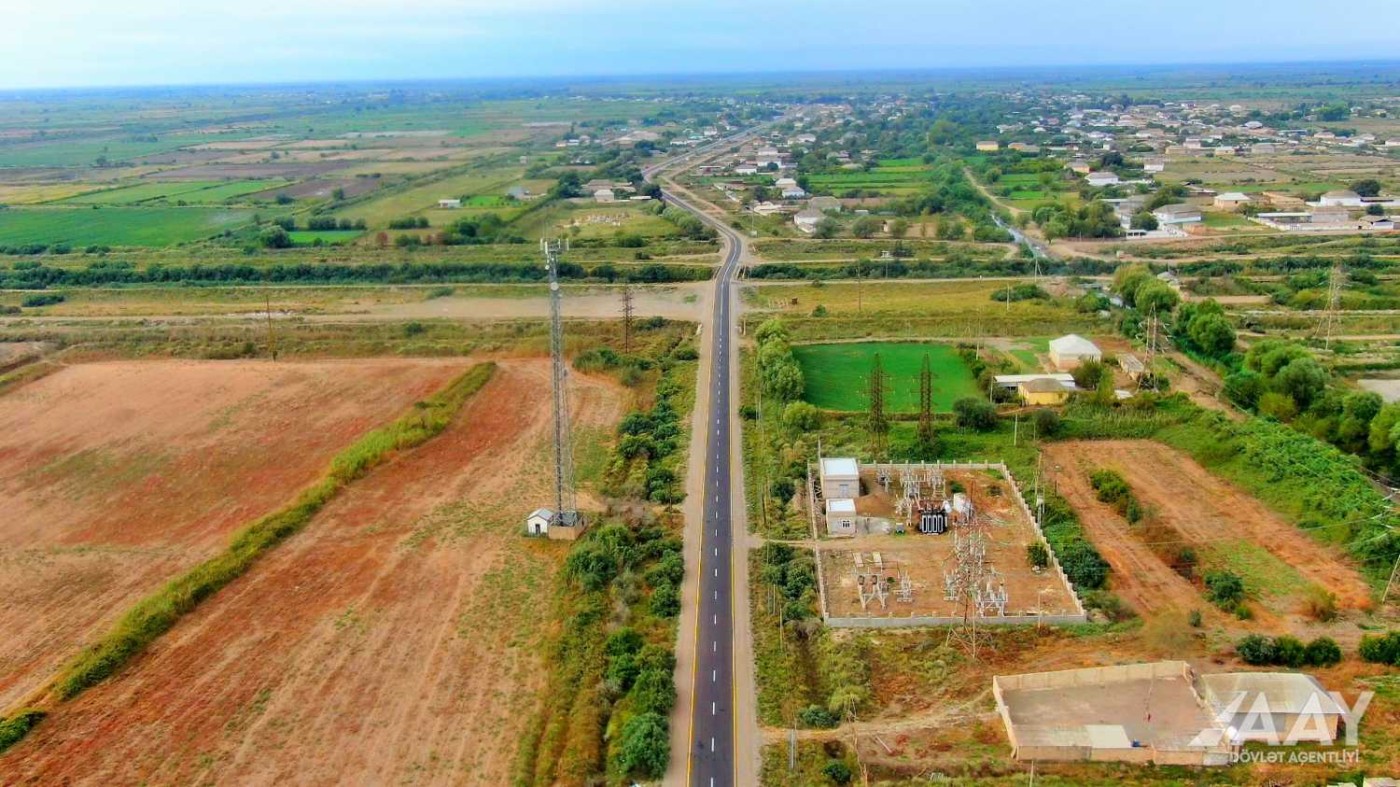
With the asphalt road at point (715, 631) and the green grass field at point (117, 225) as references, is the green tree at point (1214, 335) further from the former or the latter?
the green grass field at point (117, 225)

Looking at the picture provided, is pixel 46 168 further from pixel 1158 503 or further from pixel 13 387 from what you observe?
pixel 1158 503

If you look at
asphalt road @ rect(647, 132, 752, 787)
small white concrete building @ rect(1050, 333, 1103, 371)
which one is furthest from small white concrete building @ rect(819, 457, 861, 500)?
small white concrete building @ rect(1050, 333, 1103, 371)

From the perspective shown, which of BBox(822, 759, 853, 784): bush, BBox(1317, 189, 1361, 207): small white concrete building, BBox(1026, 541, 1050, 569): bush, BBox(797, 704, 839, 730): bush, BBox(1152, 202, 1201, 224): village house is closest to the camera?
BBox(822, 759, 853, 784): bush

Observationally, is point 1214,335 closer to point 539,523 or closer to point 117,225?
point 539,523

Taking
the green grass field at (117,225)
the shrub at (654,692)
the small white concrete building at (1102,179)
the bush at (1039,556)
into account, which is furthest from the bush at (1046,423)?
the green grass field at (117,225)

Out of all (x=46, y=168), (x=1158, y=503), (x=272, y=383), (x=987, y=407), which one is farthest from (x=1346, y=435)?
(x=46, y=168)

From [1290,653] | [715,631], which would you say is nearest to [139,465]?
[715,631]

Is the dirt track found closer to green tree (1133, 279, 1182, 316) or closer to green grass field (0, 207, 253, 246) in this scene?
green tree (1133, 279, 1182, 316)
